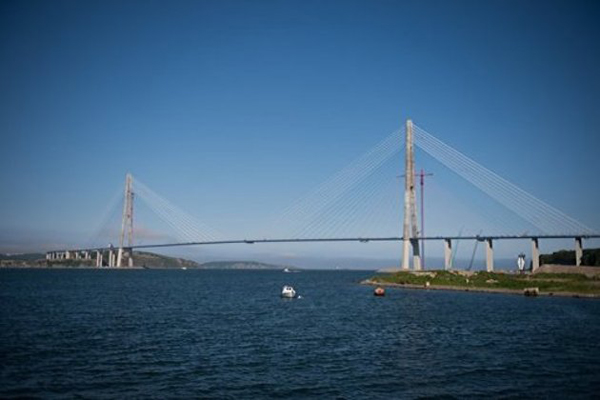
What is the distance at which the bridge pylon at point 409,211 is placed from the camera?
324 feet

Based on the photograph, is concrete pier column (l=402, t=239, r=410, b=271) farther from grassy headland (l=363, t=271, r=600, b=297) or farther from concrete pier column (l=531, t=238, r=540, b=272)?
concrete pier column (l=531, t=238, r=540, b=272)

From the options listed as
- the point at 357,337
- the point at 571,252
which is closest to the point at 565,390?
the point at 357,337

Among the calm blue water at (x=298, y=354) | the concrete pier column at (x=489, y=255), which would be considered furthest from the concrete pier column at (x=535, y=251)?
the calm blue water at (x=298, y=354)

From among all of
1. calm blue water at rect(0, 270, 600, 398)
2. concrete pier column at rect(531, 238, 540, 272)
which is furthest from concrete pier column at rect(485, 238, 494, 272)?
calm blue water at rect(0, 270, 600, 398)

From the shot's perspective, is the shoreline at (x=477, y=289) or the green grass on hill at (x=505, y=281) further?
the green grass on hill at (x=505, y=281)

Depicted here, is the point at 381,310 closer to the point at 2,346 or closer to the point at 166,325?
the point at 166,325

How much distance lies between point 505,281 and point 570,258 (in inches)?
2395

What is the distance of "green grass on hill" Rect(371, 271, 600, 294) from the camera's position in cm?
6794

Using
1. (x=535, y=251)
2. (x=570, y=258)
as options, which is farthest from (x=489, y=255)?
(x=570, y=258)

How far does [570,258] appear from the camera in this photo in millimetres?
126625

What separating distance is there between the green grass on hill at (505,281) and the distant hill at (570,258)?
111ft

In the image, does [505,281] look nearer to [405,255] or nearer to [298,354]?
[405,255]

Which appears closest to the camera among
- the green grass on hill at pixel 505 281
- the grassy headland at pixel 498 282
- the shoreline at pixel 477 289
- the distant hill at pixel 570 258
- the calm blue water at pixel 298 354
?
the calm blue water at pixel 298 354

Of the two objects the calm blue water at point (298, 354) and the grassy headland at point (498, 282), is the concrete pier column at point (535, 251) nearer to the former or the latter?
the grassy headland at point (498, 282)
